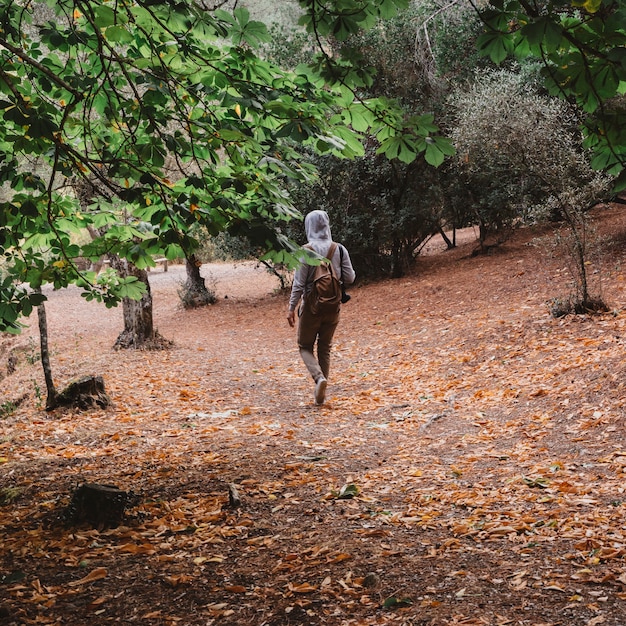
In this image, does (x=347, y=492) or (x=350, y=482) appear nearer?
(x=347, y=492)

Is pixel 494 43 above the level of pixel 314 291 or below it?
above

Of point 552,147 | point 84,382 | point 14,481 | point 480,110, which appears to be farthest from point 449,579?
point 480,110

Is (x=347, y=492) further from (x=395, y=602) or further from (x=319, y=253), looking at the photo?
(x=319, y=253)

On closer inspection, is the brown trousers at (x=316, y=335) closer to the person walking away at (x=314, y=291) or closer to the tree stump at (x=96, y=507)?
the person walking away at (x=314, y=291)

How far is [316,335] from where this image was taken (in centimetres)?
733

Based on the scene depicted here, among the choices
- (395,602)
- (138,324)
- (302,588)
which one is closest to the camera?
(395,602)

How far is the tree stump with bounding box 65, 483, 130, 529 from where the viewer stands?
425 cm

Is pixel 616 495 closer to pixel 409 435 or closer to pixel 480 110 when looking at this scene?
pixel 409 435

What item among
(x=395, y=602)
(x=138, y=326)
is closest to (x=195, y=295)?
(x=138, y=326)

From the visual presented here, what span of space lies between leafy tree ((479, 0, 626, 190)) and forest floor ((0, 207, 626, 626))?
6.95 ft

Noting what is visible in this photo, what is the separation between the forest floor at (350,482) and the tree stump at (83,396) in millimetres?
200

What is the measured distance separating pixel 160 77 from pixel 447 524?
129 inches

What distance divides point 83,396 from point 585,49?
7.05 metres

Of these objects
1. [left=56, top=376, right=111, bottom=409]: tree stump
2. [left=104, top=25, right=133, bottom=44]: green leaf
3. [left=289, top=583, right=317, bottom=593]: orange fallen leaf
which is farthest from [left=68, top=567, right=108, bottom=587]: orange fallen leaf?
[left=56, top=376, right=111, bottom=409]: tree stump
